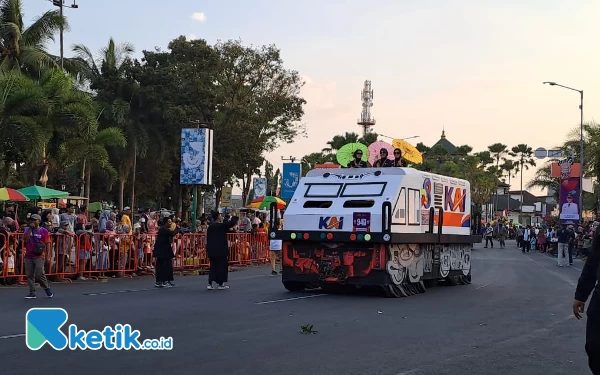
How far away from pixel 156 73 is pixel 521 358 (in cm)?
3931

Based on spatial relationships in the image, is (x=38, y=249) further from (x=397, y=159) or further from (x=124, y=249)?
(x=397, y=159)

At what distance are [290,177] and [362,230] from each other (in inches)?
687

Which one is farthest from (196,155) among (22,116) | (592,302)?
(592,302)

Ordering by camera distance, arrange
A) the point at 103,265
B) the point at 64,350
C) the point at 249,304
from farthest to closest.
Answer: the point at 103,265, the point at 249,304, the point at 64,350

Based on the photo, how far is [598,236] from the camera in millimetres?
5562

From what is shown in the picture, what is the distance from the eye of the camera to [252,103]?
48.4m

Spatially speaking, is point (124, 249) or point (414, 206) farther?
point (124, 249)

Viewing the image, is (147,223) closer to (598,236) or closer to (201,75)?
(598,236)

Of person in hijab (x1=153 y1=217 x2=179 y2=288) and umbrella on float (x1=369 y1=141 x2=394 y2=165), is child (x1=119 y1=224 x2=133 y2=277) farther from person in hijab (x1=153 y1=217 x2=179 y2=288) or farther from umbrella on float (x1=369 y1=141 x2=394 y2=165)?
umbrella on float (x1=369 y1=141 x2=394 y2=165)

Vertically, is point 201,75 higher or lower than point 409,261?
higher

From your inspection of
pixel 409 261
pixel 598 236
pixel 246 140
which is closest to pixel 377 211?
pixel 409 261

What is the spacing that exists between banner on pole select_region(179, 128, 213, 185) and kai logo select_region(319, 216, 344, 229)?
10443 millimetres

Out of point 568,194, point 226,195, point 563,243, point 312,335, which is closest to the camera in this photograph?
point 312,335

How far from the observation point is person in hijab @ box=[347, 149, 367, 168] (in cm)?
1733
